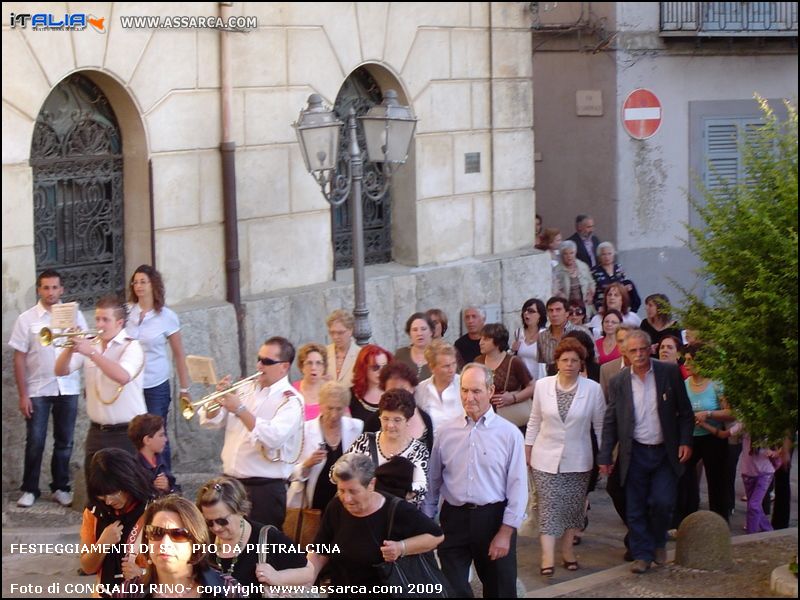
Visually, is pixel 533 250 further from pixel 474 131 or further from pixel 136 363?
pixel 136 363

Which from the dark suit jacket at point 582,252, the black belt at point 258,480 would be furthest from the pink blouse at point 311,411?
the dark suit jacket at point 582,252

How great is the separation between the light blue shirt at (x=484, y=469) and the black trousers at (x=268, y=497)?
86 centimetres

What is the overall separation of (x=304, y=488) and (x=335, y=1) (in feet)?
21.1

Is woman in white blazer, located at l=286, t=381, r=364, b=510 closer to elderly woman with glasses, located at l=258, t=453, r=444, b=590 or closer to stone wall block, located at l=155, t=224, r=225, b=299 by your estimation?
elderly woman with glasses, located at l=258, t=453, r=444, b=590

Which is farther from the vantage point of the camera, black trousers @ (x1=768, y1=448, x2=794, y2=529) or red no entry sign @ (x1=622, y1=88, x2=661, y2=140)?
red no entry sign @ (x1=622, y1=88, x2=661, y2=140)

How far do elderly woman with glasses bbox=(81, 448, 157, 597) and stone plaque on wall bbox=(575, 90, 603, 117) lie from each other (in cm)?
1338

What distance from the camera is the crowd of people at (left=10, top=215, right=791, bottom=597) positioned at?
22.1ft

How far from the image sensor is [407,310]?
46.6 feet

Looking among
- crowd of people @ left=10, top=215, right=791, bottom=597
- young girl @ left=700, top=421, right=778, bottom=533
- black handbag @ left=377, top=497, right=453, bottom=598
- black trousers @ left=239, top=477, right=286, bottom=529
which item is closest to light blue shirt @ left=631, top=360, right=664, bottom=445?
crowd of people @ left=10, top=215, right=791, bottom=597

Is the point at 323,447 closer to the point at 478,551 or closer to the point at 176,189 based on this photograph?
the point at 478,551

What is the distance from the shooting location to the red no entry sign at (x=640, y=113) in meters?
19.0

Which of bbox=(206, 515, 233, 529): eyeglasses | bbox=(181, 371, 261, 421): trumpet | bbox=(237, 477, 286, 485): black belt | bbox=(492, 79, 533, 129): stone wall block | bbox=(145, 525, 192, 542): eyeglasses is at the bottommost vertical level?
bbox=(237, 477, 286, 485): black belt

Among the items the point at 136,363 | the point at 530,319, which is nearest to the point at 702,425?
the point at 530,319

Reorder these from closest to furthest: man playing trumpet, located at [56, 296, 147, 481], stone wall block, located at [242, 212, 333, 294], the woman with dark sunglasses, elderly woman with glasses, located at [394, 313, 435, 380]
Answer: the woman with dark sunglasses → man playing trumpet, located at [56, 296, 147, 481] → elderly woman with glasses, located at [394, 313, 435, 380] → stone wall block, located at [242, 212, 333, 294]
